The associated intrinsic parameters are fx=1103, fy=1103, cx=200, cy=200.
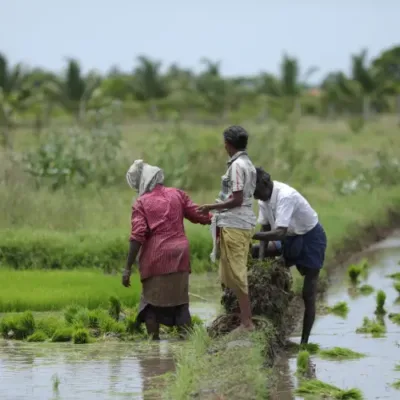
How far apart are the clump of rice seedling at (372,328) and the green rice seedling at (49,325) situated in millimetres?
3094

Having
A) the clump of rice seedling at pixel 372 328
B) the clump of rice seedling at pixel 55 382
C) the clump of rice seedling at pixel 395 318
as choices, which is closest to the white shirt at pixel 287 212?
the clump of rice seedling at pixel 372 328

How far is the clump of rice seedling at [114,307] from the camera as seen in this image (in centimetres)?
1118

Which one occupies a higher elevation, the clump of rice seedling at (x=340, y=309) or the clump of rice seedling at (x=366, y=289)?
the clump of rice seedling at (x=340, y=309)

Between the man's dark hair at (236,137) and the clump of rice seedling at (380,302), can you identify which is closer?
the man's dark hair at (236,137)

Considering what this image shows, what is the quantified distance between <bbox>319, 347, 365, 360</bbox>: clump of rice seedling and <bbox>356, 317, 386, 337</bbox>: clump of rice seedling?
1.31 metres

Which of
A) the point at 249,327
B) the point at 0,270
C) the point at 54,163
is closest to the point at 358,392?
the point at 249,327

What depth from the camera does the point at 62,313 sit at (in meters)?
11.6

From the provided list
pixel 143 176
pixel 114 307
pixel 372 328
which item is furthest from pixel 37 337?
pixel 372 328

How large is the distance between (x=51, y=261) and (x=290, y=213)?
→ 6.40 metres

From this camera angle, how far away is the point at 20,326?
1033 cm

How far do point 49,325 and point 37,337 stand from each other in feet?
0.92

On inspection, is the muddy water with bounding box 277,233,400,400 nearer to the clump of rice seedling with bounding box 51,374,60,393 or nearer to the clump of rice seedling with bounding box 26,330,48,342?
the clump of rice seedling with bounding box 51,374,60,393

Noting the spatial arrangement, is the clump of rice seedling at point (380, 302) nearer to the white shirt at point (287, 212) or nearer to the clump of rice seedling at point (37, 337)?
the white shirt at point (287, 212)

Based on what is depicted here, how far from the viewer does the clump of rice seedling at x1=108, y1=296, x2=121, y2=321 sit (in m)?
11.2
